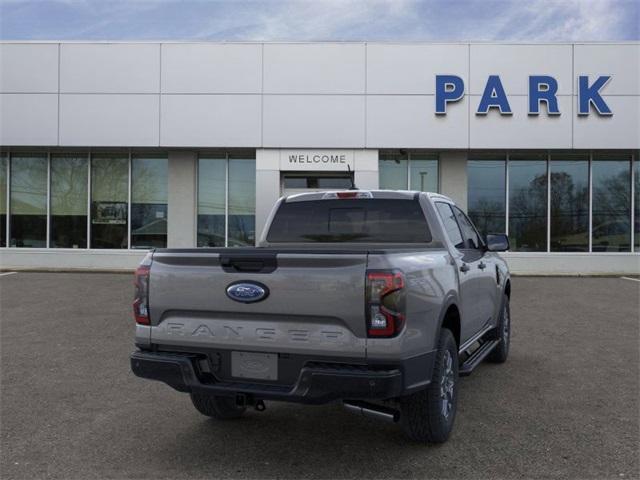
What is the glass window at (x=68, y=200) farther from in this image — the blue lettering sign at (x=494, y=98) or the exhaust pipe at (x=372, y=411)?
the exhaust pipe at (x=372, y=411)

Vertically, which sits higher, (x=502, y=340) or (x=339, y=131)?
(x=339, y=131)

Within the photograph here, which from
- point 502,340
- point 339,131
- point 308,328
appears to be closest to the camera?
Answer: point 308,328

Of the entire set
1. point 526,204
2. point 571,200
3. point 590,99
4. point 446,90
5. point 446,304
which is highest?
point 446,90

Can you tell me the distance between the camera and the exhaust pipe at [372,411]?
3730 mm

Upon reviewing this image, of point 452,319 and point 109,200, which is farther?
point 109,200

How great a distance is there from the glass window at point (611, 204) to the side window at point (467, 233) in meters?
12.3

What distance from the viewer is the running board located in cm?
464

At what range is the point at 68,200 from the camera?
1728 centimetres

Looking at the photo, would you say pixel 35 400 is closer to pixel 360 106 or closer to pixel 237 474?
pixel 237 474

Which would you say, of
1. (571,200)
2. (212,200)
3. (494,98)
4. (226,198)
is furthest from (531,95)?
(212,200)

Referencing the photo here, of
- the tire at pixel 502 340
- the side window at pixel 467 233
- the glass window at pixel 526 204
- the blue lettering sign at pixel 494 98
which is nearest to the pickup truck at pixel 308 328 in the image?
the side window at pixel 467 233

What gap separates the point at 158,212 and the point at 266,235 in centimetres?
1241

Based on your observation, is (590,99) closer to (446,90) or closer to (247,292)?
(446,90)

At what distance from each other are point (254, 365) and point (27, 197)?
16333 mm
